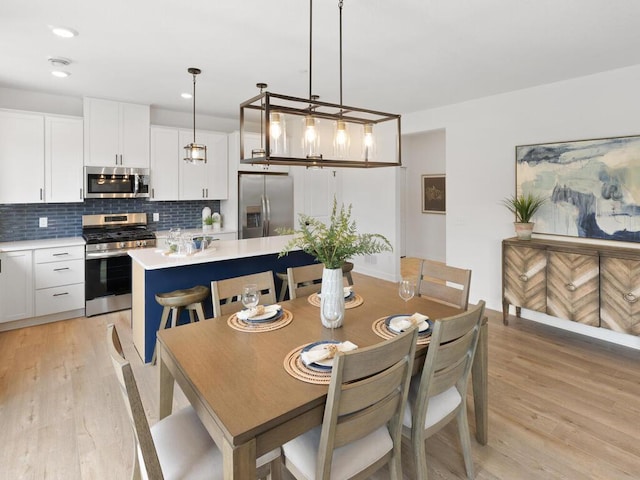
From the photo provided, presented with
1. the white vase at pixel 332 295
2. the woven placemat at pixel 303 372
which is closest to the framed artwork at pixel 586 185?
the white vase at pixel 332 295

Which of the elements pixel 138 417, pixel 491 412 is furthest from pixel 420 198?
pixel 138 417

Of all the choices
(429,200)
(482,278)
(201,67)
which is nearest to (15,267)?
(201,67)

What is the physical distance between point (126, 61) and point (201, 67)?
2.15 feet

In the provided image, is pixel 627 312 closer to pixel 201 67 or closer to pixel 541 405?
pixel 541 405

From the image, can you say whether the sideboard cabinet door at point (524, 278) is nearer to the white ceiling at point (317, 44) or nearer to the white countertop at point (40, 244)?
the white ceiling at point (317, 44)

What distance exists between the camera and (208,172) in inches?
220

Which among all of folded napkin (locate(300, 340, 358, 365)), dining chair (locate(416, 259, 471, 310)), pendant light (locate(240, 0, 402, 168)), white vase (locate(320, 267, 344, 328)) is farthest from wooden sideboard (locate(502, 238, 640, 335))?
folded napkin (locate(300, 340, 358, 365))

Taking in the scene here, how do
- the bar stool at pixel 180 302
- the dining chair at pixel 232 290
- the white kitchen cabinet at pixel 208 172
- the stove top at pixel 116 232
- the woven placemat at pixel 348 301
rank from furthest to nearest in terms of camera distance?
the white kitchen cabinet at pixel 208 172 → the stove top at pixel 116 232 → the bar stool at pixel 180 302 → the woven placemat at pixel 348 301 → the dining chair at pixel 232 290

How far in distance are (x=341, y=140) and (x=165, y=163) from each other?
3.64 meters

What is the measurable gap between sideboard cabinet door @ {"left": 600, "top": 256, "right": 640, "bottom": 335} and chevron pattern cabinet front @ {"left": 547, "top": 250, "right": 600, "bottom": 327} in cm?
5

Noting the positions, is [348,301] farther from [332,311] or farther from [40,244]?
[40,244]

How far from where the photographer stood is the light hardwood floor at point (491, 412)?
2.03 metres

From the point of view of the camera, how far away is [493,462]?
6.76 ft

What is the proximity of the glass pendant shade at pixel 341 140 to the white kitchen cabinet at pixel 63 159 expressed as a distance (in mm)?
3724
